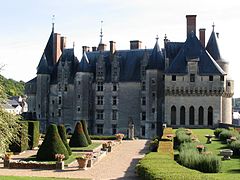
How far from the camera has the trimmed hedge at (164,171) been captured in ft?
42.7

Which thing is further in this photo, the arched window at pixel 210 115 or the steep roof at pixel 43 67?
the steep roof at pixel 43 67

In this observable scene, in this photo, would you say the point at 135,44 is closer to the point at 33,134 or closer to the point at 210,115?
the point at 210,115

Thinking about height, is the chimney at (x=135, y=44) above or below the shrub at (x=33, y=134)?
above

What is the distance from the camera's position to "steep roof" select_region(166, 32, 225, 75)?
156 feet

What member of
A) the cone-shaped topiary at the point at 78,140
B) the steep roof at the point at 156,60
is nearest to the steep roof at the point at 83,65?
the steep roof at the point at 156,60

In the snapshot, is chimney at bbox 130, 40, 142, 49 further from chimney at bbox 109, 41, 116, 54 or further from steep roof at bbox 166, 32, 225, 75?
steep roof at bbox 166, 32, 225, 75

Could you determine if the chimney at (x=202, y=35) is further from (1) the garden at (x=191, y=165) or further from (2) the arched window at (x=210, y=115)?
(1) the garden at (x=191, y=165)

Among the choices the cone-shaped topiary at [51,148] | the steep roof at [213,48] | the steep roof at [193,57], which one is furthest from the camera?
the steep roof at [213,48]

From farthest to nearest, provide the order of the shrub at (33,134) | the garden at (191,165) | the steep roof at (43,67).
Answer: the steep roof at (43,67)
the shrub at (33,134)
the garden at (191,165)

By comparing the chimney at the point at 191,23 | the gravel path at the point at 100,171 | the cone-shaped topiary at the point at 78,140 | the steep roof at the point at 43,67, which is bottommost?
the gravel path at the point at 100,171

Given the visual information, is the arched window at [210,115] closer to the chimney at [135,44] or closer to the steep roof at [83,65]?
the chimney at [135,44]

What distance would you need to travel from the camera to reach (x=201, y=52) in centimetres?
4816

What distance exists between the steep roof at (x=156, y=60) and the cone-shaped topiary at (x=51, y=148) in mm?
26625

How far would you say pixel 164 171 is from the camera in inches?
561
